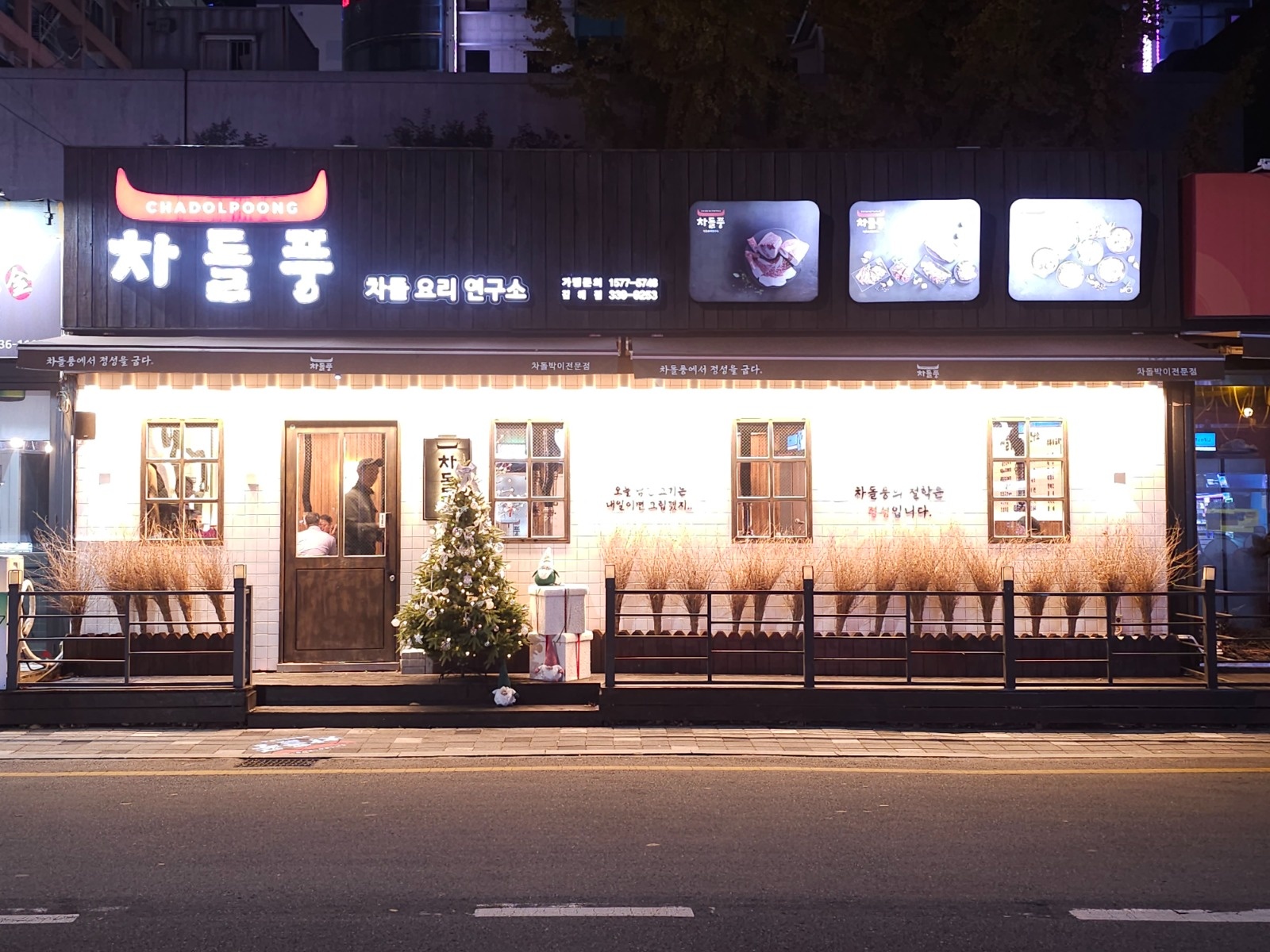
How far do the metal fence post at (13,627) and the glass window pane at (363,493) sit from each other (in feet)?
10.5

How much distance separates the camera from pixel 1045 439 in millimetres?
13742

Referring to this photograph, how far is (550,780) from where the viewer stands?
368 inches

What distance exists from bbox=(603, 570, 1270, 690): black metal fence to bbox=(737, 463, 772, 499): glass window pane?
3.61 feet

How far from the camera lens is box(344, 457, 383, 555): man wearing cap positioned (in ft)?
44.3

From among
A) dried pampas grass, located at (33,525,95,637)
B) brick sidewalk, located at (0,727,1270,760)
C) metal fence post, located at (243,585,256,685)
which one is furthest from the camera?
dried pampas grass, located at (33,525,95,637)

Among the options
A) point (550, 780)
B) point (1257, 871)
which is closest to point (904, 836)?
point (1257, 871)

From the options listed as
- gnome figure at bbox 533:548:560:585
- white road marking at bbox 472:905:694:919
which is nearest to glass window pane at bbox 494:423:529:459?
gnome figure at bbox 533:548:560:585

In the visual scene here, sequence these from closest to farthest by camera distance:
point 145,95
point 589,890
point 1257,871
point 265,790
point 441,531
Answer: point 589,890
point 1257,871
point 265,790
point 441,531
point 145,95

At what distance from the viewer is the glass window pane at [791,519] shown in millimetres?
13602

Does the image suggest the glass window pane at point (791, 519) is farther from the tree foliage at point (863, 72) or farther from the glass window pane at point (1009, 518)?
the tree foliage at point (863, 72)

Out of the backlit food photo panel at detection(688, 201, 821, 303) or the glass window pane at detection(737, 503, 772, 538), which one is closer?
the backlit food photo panel at detection(688, 201, 821, 303)

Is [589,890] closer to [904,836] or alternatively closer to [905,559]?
[904,836]

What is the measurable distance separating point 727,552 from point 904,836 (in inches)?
239

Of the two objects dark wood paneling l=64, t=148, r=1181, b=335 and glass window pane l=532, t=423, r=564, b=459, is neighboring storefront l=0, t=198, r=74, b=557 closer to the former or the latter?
dark wood paneling l=64, t=148, r=1181, b=335
